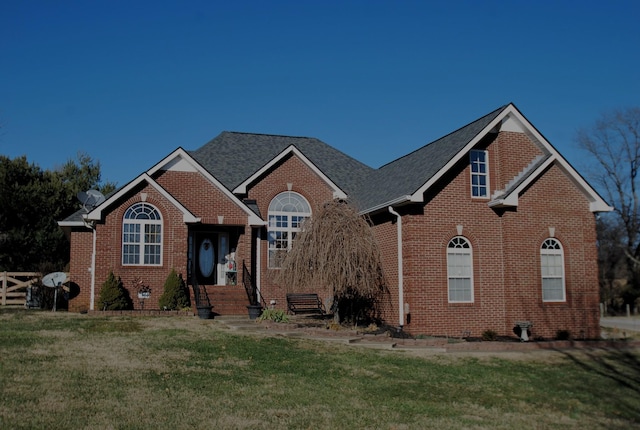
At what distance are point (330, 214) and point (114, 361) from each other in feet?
27.3

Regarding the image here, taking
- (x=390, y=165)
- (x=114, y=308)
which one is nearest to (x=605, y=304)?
(x=390, y=165)

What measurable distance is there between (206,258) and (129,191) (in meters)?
4.59

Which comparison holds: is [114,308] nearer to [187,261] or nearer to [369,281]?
[187,261]

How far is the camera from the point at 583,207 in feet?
66.3

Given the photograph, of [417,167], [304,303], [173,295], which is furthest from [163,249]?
[417,167]

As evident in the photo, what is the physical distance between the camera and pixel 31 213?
122ft

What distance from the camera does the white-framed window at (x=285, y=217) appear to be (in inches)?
974

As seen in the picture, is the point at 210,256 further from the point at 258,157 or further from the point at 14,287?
the point at 14,287

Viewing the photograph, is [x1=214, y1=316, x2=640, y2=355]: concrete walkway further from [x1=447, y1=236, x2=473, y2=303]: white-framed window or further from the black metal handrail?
the black metal handrail

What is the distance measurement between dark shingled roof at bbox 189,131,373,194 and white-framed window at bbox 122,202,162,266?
13.7ft

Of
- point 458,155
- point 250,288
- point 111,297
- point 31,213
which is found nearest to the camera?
point 458,155

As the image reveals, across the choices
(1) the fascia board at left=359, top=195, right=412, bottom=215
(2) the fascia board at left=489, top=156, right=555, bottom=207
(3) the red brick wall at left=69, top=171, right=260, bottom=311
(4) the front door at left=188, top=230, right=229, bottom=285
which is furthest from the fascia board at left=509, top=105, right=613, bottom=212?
(4) the front door at left=188, top=230, right=229, bottom=285

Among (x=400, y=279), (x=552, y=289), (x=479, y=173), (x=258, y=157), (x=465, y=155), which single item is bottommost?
(x=552, y=289)

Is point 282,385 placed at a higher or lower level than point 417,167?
lower
